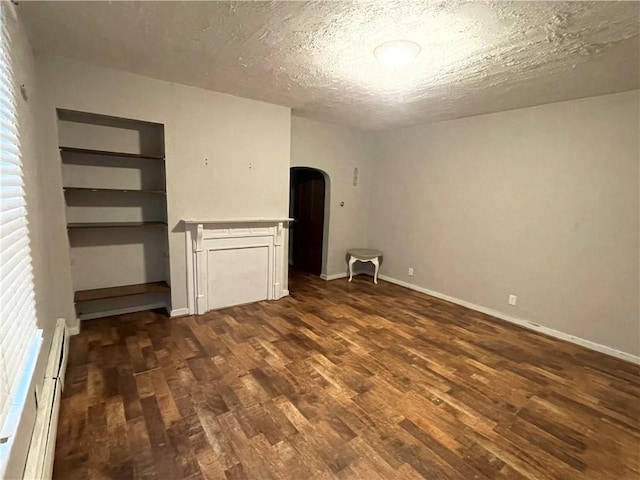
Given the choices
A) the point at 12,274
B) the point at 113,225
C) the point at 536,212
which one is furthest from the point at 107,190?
the point at 536,212

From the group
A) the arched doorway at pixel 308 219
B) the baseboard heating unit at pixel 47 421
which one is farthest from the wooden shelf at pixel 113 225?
the arched doorway at pixel 308 219

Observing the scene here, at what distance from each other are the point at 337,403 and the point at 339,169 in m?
3.62

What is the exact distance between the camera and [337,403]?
2.14 metres

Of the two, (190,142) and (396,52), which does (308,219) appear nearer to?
(190,142)

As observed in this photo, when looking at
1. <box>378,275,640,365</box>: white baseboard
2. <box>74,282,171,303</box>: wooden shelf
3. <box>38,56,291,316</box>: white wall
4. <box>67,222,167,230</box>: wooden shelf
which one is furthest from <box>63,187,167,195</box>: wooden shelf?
<box>378,275,640,365</box>: white baseboard

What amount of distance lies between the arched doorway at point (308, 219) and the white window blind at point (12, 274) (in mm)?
3717

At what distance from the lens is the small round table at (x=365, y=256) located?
4.94 meters

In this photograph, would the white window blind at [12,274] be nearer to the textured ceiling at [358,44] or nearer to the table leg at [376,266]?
the textured ceiling at [358,44]

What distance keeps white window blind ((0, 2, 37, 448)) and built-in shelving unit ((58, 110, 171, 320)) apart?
1482mm

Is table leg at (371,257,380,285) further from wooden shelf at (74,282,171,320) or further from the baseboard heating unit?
the baseboard heating unit

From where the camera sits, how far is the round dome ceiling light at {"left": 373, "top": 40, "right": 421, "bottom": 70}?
2086mm

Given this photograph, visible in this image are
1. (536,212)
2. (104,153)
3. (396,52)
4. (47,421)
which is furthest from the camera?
(536,212)

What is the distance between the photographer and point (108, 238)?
3357mm

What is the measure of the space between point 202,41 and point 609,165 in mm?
3697
